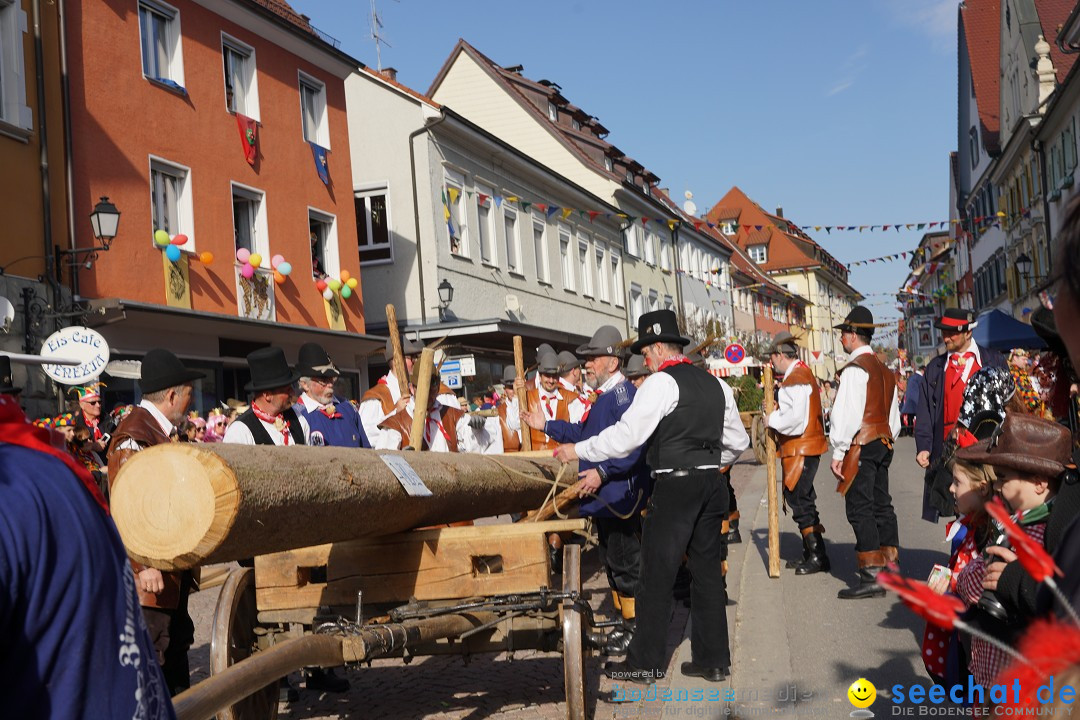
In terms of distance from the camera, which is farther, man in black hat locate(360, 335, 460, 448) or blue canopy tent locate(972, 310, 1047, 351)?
blue canopy tent locate(972, 310, 1047, 351)

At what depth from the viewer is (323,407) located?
7375 millimetres

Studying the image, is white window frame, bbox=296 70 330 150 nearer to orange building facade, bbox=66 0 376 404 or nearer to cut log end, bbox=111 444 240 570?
orange building facade, bbox=66 0 376 404

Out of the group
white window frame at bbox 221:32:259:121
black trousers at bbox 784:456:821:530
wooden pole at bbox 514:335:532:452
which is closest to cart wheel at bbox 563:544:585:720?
wooden pole at bbox 514:335:532:452

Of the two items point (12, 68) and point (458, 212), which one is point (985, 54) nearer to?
point (458, 212)

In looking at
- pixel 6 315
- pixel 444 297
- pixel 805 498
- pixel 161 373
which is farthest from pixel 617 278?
pixel 161 373

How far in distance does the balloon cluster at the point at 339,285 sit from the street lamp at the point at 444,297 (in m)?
2.64

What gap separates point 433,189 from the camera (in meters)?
25.9

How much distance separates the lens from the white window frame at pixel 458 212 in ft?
87.0

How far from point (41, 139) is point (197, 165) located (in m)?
3.31

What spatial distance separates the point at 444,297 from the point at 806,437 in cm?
1617

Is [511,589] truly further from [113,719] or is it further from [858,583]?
[858,583]

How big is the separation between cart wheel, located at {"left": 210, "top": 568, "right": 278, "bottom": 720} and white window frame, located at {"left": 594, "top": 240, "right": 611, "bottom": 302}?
107 ft

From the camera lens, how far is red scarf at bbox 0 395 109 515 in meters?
1.80

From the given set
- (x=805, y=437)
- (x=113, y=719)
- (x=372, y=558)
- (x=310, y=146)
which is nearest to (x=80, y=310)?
(x=310, y=146)
